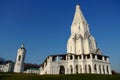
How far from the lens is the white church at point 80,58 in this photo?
45938mm

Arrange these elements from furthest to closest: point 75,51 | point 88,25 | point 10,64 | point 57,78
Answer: point 10,64 → point 88,25 → point 75,51 → point 57,78

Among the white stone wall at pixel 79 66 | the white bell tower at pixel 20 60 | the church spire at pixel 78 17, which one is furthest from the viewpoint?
the white bell tower at pixel 20 60

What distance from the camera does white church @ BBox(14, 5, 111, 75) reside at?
45.9 metres

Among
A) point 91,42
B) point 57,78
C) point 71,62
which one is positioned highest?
point 91,42

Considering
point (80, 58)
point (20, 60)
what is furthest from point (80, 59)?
A: point (20, 60)

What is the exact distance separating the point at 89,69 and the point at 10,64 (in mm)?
76845

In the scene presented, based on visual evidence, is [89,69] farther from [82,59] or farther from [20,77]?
[20,77]

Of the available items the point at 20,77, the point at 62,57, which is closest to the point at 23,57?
the point at 62,57

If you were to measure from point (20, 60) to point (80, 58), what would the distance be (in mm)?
39669

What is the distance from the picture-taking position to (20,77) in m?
28.0

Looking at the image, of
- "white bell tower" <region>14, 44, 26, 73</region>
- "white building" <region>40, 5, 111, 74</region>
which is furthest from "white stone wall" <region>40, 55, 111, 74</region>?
"white bell tower" <region>14, 44, 26, 73</region>

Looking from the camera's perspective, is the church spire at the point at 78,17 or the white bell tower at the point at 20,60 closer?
the church spire at the point at 78,17

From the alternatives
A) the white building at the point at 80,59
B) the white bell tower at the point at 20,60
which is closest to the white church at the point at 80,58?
the white building at the point at 80,59

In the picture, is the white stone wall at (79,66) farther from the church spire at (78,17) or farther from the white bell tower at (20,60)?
the white bell tower at (20,60)
